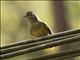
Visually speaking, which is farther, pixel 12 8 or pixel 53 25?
pixel 12 8

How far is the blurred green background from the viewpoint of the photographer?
666cm

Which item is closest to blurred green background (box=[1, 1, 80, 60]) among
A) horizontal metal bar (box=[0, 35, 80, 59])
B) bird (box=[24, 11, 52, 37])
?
bird (box=[24, 11, 52, 37])

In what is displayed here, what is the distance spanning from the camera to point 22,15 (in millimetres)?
7277

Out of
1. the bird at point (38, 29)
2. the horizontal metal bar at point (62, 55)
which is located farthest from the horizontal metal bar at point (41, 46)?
the bird at point (38, 29)

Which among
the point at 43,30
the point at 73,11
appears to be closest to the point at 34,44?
the point at 43,30

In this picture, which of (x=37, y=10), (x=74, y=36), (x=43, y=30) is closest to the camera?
(x=74, y=36)

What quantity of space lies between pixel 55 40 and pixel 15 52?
0.92 feet

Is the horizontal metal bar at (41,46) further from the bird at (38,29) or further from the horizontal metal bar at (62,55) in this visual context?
the bird at (38,29)

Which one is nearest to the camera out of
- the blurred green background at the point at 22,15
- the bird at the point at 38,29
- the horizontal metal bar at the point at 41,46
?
the horizontal metal bar at the point at 41,46

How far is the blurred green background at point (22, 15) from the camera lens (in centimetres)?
666

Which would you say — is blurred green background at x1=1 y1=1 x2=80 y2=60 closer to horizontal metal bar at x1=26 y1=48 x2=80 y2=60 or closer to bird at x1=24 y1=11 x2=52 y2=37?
bird at x1=24 y1=11 x2=52 y2=37

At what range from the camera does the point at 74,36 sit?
263 cm

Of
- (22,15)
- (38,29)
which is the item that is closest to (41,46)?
(38,29)

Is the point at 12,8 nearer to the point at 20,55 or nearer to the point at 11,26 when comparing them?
the point at 11,26
